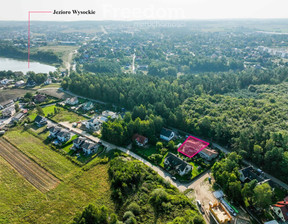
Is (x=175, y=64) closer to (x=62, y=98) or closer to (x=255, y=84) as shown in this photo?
(x=255, y=84)

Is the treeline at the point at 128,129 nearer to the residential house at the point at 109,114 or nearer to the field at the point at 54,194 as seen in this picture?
the field at the point at 54,194

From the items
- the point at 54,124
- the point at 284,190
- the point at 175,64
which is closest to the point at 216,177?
the point at 284,190

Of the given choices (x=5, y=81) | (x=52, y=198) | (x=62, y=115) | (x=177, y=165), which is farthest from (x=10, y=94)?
(x=177, y=165)

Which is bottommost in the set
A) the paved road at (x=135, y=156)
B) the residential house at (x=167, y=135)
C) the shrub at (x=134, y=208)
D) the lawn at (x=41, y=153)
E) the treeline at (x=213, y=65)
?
the lawn at (x=41, y=153)

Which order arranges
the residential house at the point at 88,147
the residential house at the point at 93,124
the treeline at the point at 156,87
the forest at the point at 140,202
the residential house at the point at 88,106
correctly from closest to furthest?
the forest at the point at 140,202
the residential house at the point at 88,147
the residential house at the point at 93,124
the treeline at the point at 156,87
the residential house at the point at 88,106

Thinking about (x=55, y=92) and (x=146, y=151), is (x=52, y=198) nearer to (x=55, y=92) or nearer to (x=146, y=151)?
(x=146, y=151)

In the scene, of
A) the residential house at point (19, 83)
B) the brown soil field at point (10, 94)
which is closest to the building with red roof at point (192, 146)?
the brown soil field at point (10, 94)
